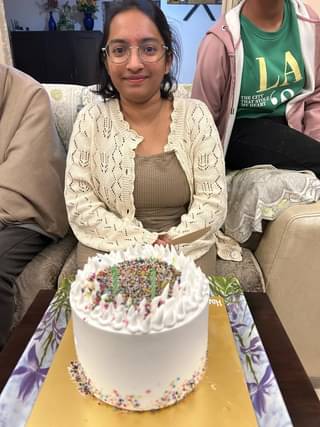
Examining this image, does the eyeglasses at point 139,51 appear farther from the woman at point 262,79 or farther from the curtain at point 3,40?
the curtain at point 3,40

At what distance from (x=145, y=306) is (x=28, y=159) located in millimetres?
905

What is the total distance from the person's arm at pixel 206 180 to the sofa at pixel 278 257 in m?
0.14

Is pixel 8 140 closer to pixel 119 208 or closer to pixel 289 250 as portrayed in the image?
pixel 119 208

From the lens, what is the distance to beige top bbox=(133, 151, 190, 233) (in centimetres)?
131

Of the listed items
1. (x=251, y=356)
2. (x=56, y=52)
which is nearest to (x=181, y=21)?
(x=56, y=52)

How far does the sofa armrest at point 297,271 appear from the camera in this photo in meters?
1.27

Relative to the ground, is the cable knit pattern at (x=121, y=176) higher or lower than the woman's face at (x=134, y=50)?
lower

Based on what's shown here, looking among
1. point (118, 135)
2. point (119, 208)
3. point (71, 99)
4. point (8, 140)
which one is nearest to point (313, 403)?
point (119, 208)

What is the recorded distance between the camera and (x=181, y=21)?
409 cm

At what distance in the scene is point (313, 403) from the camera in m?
0.77

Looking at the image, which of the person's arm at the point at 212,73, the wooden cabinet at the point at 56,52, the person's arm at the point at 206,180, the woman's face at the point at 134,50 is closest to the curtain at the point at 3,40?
the wooden cabinet at the point at 56,52

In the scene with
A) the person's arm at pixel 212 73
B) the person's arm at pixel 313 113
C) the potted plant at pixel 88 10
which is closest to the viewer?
the person's arm at pixel 212 73

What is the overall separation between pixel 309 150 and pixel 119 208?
667 millimetres

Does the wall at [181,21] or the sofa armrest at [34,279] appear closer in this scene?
the sofa armrest at [34,279]
